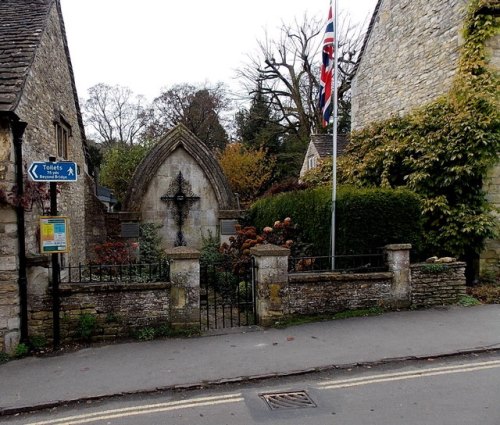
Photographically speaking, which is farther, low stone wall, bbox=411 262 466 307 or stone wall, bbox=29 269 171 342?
low stone wall, bbox=411 262 466 307

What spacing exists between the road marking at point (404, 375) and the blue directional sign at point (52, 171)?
5.27 meters

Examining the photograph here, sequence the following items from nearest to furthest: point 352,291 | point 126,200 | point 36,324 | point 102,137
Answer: point 36,324, point 352,291, point 126,200, point 102,137

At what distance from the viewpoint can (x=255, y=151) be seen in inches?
1372

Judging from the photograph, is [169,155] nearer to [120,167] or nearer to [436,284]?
[436,284]

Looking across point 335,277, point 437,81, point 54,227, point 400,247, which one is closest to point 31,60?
point 54,227

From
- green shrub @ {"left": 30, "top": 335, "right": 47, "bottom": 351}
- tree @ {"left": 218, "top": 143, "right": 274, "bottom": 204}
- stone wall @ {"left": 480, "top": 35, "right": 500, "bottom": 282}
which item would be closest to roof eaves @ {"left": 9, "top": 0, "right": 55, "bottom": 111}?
green shrub @ {"left": 30, "top": 335, "right": 47, "bottom": 351}

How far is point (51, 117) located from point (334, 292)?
801cm

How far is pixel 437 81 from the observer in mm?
12945

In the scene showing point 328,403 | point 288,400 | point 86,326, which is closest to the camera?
point 328,403

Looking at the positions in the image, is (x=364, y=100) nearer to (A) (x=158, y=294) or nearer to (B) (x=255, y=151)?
(A) (x=158, y=294)

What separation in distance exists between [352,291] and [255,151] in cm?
2744

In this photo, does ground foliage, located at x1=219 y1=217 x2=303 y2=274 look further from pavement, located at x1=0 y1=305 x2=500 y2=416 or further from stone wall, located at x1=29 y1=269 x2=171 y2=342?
pavement, located at x1=0 y1=305 x2=500 y2=416

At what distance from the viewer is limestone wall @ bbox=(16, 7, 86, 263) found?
317 inches

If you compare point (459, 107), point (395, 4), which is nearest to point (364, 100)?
point (395, 4)
